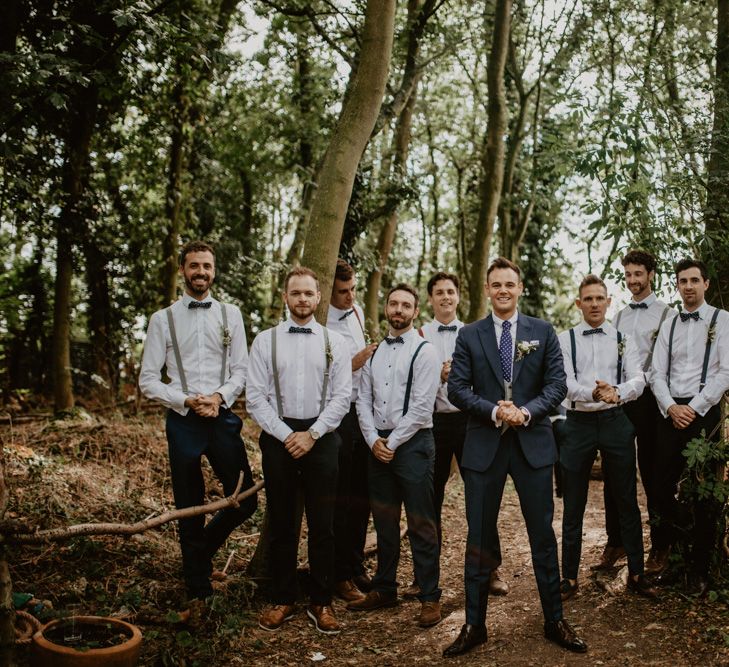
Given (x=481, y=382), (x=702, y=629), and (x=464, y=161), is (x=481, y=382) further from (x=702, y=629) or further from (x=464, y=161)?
(x=464, y=161)

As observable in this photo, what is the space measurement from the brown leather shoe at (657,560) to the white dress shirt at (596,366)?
139 centimetres

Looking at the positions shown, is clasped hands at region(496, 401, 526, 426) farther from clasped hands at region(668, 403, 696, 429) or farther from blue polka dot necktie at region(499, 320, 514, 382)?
clasped hands at region(668, 403, 696, 429)

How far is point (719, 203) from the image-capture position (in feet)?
19.4

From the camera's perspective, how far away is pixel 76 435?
9.03m

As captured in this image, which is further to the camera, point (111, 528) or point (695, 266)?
point (695, 266)

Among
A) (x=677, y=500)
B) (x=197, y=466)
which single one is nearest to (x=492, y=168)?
(x=677, y=500)

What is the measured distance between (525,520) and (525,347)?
3.78ft

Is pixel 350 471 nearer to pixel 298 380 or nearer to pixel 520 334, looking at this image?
pixel 298 380

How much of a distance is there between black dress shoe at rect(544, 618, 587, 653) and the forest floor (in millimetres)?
62

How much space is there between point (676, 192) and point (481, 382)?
2.66 metres

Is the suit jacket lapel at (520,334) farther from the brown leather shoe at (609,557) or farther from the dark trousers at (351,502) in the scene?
the brown leather shoe at (609,557)

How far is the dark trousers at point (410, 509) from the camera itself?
17.3 feet

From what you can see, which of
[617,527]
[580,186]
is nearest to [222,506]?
[617,527]

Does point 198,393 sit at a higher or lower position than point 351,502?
higher
